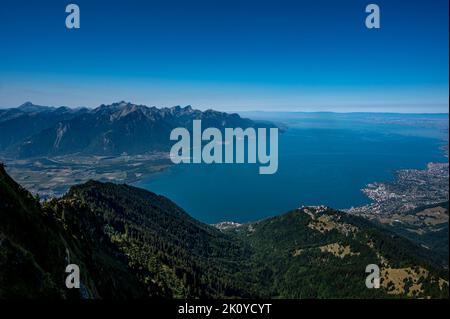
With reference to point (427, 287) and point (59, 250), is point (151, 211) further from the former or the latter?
point (59, 250)

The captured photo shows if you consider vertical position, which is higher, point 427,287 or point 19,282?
point 19,282

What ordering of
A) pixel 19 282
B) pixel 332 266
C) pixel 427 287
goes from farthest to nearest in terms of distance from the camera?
pixel 332 266
pixel 427 287
pixel 19 282
